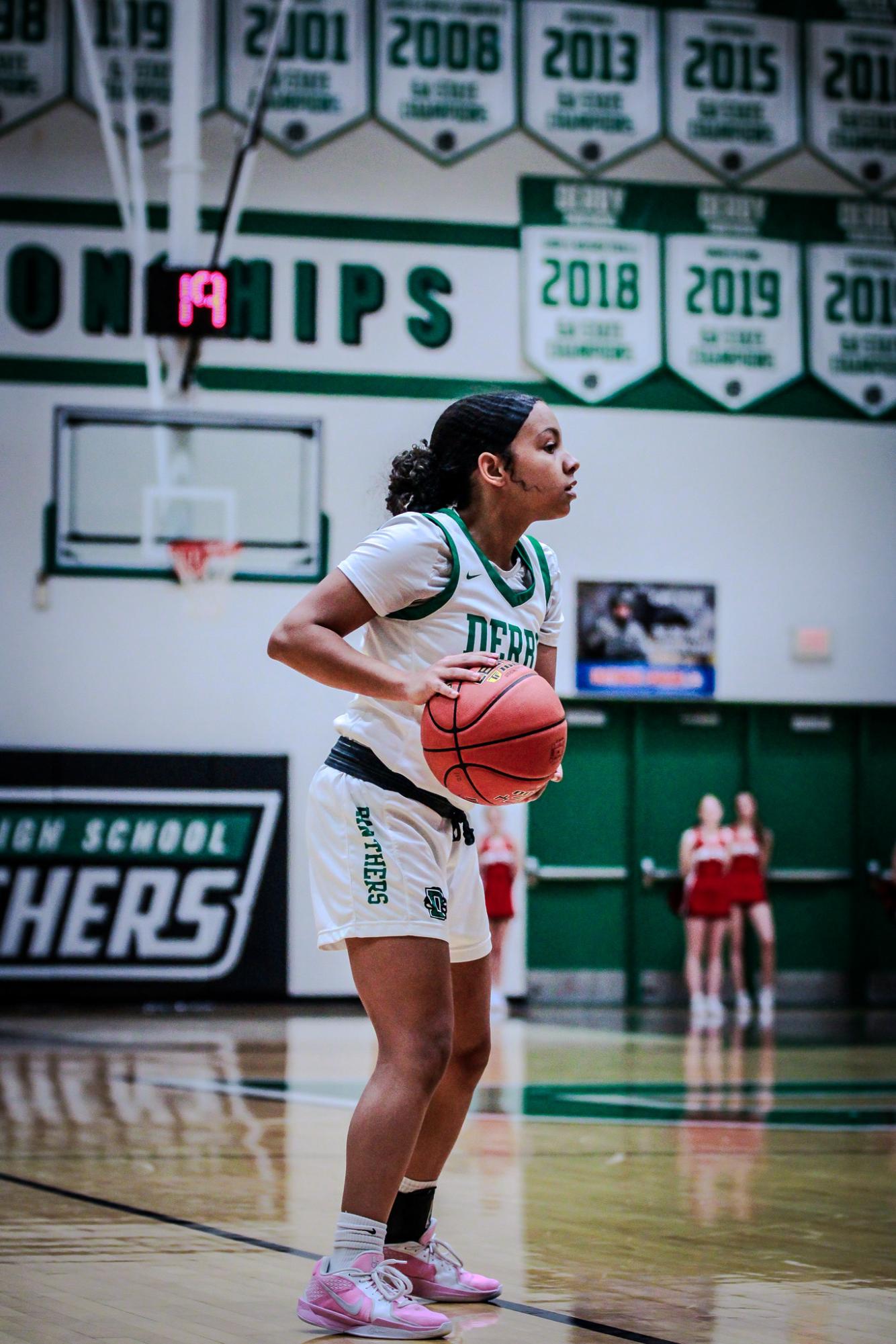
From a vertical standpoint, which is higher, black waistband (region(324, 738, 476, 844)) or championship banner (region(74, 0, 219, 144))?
championship banner (region(74, 0, 219, 144))

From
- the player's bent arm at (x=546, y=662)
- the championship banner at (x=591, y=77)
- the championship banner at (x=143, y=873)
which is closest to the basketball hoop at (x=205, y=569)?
the championship banner at (x=143, y=873)

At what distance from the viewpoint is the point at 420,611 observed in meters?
3.55

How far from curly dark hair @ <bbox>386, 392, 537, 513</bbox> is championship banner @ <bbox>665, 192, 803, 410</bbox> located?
12695 millimetres

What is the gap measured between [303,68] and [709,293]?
4.21 metres

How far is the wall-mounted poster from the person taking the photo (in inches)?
618

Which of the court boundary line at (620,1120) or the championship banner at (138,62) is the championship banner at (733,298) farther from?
the court boundary line at (620,1120)

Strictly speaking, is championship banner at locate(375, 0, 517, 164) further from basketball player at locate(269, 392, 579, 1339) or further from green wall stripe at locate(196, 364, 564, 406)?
basketball player at locate(269, 392, 579, 1339)

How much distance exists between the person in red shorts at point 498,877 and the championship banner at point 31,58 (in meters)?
7.27

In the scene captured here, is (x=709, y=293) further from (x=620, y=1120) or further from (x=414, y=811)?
(x=414, y=811)

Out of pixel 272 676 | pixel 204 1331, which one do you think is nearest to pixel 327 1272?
pixel 204 1331

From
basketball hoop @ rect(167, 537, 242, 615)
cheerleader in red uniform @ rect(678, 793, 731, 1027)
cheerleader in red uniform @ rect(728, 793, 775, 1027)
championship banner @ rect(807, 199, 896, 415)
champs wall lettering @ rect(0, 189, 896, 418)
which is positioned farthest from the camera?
championship banner @ rect(807, 199, 896, 415)

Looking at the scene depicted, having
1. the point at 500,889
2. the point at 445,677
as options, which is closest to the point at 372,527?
the point at 500,889

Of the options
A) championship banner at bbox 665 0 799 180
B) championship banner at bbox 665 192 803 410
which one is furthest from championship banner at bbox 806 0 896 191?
championship banner at bbox 665 192 803 410

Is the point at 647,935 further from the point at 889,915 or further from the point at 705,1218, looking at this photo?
the point at 705,1218
